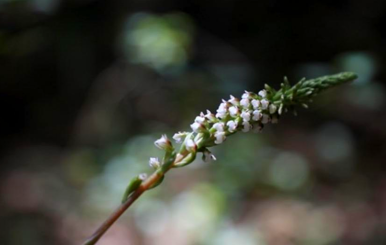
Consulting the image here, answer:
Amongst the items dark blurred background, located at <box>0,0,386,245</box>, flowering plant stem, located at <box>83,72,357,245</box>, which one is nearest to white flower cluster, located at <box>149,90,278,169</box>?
flowering plant stem, located at <box>83,72,357,245</box>

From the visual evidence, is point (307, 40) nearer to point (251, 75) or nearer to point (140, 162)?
point (251, 75)

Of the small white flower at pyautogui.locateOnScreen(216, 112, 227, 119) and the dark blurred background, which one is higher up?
the dark blurred background

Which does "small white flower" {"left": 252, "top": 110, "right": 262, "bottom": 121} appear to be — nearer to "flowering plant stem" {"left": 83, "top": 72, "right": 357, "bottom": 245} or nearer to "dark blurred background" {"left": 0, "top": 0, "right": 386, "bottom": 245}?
"flowering plant stem" {"left": 83, "top": 72, "right": 357, "bottom": 245}

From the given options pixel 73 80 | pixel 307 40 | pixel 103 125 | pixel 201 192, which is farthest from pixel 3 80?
pixel 307 40

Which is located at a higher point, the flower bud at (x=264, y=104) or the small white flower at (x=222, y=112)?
the small white flower at (x=222, y=112)

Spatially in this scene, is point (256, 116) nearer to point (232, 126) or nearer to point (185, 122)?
point (232, 126)

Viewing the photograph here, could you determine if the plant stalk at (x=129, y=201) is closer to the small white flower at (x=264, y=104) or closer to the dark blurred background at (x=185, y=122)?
the small white flower at (x=264, y=104)

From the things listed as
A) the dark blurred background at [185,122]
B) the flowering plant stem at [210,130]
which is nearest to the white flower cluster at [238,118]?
the flowering plant stem at [210,130]

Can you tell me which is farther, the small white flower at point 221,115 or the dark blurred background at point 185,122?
the dark blurred background at point 185,122
